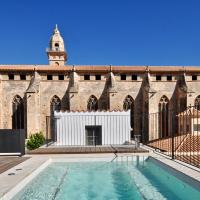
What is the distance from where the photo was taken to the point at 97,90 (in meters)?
30.7

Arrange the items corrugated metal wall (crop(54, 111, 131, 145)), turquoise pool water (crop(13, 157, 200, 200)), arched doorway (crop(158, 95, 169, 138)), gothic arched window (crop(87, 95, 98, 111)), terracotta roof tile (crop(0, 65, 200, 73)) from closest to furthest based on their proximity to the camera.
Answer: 1. turquoise pool water (crop(13, 157, 200, 200))
2. corrugated metal wall (crop(54, 111, 131, 145))
3. terracotta roof tile (crop(0, 65, 200, 73))
4. gothic arched window (crop(87, 95, 98, 111))
5. arched doorway (crop(158, 95, 169, 138))

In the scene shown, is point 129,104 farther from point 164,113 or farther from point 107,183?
point 107,183

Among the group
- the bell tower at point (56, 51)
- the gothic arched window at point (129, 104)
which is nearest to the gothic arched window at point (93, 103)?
the gothic arched window at point (129, 104)

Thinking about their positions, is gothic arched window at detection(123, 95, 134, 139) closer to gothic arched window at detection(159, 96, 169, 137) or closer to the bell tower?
gothic arched window at detection(159, 96, 169, 137)

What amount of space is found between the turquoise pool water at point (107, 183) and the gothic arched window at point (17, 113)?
63.2ft

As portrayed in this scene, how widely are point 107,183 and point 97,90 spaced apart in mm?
22160

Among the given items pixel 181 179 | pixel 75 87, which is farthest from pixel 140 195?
pixel 75 87

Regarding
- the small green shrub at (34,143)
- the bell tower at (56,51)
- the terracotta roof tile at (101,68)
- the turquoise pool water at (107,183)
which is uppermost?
the bell tower at (56,51)

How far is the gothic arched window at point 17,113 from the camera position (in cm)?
2981

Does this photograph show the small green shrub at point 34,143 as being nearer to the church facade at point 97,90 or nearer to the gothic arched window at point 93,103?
the church facade at point 97,90

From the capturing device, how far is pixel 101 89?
30766 mm

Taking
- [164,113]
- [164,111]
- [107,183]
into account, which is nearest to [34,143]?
[164,111]

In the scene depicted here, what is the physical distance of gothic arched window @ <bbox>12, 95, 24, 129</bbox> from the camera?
29.8 metres

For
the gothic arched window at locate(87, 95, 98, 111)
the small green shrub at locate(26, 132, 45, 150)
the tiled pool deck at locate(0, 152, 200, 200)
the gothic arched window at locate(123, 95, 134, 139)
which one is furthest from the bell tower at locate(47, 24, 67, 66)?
the tiled pool deck at locate(0, 152, 200, 200)
